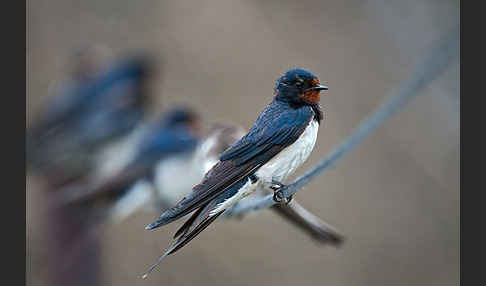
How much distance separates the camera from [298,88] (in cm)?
182

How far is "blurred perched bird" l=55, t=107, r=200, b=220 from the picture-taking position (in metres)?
3.57

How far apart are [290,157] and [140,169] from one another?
7.32 feet

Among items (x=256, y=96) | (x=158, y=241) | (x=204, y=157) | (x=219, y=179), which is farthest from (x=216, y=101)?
(x=219, y=179)

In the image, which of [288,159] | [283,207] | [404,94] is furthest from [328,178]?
[404,94]

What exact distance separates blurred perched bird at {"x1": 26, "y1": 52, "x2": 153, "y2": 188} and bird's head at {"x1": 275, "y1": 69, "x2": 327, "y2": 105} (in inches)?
123

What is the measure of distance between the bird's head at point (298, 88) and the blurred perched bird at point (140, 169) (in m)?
1.83

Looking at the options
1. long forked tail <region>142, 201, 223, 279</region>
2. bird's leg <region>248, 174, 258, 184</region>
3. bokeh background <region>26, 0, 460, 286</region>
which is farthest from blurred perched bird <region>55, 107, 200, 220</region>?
long forked tail <region>142, 201, 223, 279</region>

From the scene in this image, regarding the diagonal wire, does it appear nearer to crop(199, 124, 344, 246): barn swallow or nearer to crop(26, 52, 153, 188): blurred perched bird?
crop(199, 124, 344, 246): barn swallow

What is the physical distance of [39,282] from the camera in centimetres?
424

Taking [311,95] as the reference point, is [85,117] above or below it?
above

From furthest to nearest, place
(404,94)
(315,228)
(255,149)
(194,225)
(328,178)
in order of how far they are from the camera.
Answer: (328,178)
(315,228)
(255,149)
(194,225)
(404,94)

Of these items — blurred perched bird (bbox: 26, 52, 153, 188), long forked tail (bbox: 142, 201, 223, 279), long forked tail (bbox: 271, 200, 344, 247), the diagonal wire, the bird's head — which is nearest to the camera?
the diagonal wire

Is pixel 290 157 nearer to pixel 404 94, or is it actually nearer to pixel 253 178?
pixel 253 178

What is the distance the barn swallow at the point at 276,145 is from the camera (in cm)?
173
